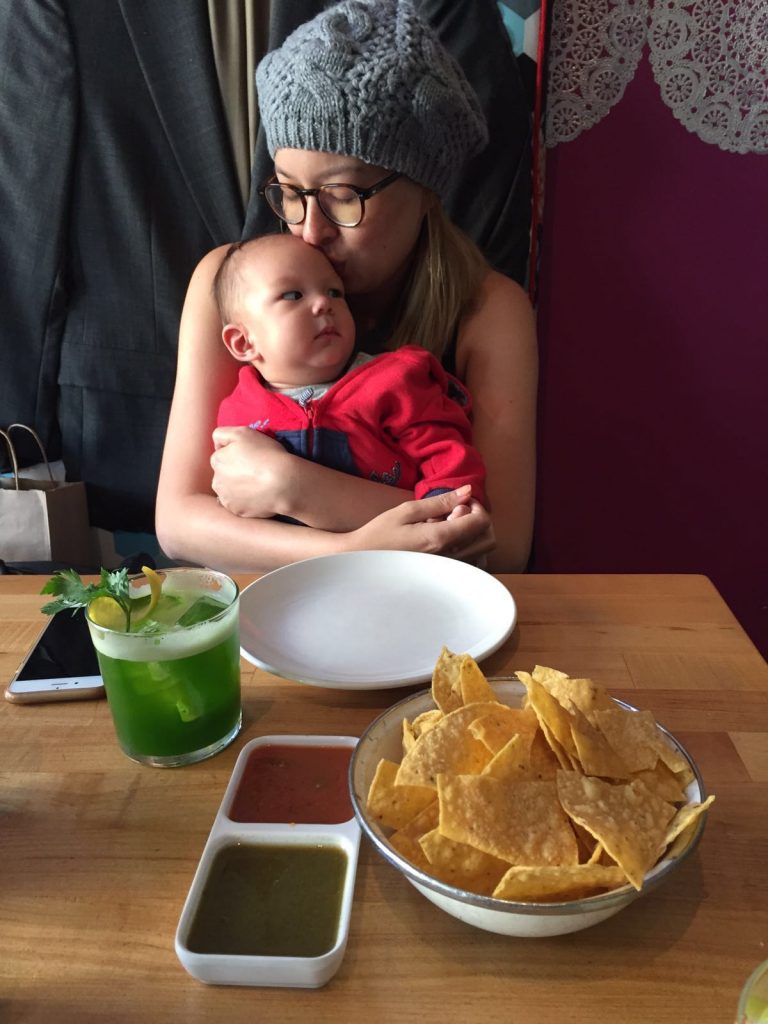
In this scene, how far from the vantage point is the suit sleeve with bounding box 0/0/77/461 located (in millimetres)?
1856

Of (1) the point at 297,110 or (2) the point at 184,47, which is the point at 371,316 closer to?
(1) the point at 297,110

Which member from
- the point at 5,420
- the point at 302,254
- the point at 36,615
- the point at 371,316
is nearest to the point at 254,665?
the point at 36,615

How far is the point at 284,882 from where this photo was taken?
25.1 inches

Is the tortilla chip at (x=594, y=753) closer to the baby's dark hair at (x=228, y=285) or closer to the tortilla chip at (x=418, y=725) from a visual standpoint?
the tortilla chip at (x=418, y=725)

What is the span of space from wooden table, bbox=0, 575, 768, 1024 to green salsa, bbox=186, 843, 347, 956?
3cm

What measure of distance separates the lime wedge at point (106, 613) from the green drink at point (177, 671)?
0.01 m

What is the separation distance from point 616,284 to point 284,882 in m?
1.85

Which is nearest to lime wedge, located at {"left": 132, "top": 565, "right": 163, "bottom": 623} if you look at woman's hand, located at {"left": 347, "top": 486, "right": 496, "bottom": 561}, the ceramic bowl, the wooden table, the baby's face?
the wooden table

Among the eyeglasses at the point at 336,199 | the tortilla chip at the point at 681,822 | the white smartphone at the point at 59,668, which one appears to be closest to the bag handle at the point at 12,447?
the eyeglasses at the point at 336,199

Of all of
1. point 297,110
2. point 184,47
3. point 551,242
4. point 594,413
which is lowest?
point 594,413

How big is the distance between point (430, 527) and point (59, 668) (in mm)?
580

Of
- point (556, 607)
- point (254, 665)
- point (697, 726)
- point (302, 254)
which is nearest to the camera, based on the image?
point (697, 726)

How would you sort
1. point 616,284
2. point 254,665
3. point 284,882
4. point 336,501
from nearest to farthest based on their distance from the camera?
1. point 284,882
2. point 254,665
3. point 336,501
4. point 616,284

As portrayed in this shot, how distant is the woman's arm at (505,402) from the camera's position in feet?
4.92
